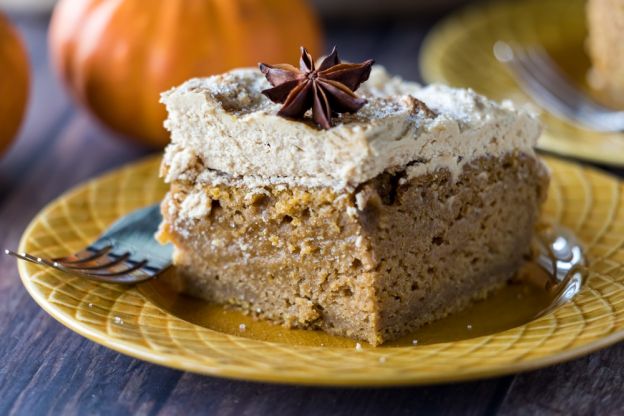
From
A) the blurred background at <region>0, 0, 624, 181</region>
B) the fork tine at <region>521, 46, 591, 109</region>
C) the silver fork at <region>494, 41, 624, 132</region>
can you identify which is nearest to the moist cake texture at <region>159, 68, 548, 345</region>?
the blurred background at <region>0, 0, 624, 181</region>

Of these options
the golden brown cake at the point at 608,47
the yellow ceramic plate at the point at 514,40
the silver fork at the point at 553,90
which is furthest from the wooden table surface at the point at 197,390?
the golden brown cake at the point at 608,47

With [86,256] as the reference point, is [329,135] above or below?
above

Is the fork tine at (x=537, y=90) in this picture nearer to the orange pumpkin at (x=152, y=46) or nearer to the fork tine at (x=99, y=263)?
the orange pumpkin at (x=152, y=46)

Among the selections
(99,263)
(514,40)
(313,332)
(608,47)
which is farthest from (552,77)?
(99,263)

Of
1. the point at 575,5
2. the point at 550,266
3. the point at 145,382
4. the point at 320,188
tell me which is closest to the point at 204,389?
the point at 145,382

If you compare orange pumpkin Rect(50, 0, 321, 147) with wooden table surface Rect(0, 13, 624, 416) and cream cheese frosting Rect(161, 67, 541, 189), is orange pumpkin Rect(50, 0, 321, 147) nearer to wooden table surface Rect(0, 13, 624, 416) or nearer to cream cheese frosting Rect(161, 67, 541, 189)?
cream cheese frosting Rect(161, 67, 541, 189)

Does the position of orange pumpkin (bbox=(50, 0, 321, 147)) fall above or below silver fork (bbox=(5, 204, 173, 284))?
above

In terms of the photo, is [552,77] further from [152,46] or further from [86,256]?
[86,256]
